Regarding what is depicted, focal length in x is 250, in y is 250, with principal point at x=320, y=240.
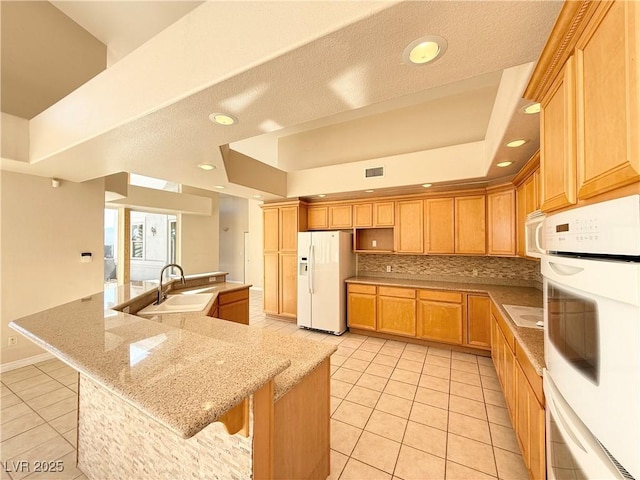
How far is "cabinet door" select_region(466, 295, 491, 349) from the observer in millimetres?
3268

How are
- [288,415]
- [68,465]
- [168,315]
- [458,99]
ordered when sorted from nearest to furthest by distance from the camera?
[288,415] < [68,465] < [168,315] < [458,99]

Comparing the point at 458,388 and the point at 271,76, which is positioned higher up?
the point at 271,76

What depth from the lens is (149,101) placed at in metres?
1.63

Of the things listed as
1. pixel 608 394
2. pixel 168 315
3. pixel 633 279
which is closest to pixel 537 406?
pixel 608 394

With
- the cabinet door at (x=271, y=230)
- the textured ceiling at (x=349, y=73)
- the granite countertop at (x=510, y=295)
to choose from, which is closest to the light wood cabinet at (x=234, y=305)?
the cabinet door at (x=271, y=230)

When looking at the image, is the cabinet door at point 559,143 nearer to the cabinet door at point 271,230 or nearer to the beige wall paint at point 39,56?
the cabinet door at point 271,230

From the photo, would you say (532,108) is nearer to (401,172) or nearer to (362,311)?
(401,172)

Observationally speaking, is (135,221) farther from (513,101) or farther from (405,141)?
(513,101)

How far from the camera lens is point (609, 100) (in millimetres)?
754

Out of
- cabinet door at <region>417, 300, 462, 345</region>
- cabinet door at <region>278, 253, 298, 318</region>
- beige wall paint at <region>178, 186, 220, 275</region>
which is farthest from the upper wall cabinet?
beige wall paint at <region>178, 186, 220, 275</region>

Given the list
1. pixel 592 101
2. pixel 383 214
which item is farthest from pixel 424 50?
pixel 383 214

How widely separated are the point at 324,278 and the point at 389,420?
93.4 inches

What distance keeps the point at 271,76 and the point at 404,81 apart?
721mm

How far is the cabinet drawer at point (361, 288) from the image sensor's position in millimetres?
4062
